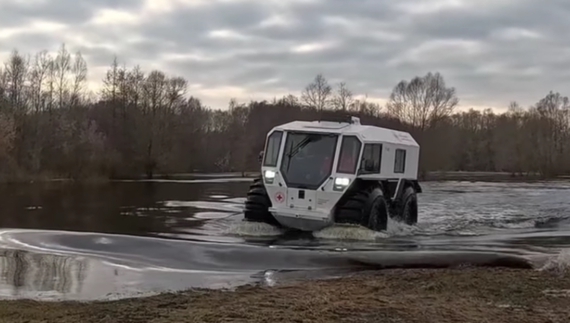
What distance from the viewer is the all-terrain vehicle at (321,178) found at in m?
14.9

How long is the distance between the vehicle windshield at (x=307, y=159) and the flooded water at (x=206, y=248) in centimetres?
131

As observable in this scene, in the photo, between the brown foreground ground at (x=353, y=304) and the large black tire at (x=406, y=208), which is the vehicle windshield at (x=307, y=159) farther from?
the brown foreground ground at (x=353, y=304)

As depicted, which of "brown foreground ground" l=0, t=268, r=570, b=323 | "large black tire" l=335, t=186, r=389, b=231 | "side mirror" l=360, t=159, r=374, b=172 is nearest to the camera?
"brown foreground ground" l=0, t=268, r=570, b=323

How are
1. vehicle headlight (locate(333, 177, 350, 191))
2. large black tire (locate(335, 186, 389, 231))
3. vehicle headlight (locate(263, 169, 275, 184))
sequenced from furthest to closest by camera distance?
vehicle headlight (locate(263, 169, 275, 184))
vehicle headlight (locate(333, 177, 350, 191))
large black tire (locate(335, 186, 389, 231))

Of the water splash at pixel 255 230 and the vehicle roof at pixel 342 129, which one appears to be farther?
the vehicle roof at pixel 342 129

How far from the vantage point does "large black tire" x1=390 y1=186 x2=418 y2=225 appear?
713 inches

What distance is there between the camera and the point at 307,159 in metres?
15.5

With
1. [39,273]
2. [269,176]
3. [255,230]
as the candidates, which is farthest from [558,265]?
[39,273]

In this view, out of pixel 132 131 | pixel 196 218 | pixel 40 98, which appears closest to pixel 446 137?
pixel 132 131

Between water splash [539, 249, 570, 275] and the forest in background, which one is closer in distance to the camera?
water splash [539, 249, 570, 275]

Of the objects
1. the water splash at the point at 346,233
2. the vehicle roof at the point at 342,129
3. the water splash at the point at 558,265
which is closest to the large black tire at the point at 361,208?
the water splash at the point at 346,233

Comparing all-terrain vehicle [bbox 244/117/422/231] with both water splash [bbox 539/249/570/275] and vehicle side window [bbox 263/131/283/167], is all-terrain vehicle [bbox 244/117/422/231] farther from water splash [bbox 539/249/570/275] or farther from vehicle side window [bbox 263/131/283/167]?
water splash [bbox 539/249/570/275]

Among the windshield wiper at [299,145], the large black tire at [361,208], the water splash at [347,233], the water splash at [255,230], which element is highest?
the windshield wiper at [299,145]

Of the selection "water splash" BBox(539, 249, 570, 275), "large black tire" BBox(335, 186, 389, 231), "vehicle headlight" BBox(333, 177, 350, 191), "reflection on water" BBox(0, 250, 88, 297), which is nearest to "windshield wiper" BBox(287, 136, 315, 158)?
"vehicle headlight" BBox(333, 177, 350, 191)
